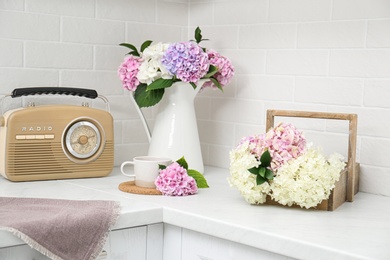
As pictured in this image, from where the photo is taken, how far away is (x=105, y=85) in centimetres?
211

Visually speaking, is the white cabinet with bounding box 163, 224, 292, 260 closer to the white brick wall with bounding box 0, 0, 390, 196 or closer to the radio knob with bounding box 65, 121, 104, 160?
the radio knob with bounding box 65, 121, 104, 160

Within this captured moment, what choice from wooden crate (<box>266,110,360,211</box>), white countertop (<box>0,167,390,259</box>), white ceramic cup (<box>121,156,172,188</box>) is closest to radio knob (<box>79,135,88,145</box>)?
white countertop (<box>0,167,390,259</box>)

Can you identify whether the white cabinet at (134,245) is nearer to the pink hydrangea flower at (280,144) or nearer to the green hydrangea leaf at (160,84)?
the pink hydrangea flower at (280,144)

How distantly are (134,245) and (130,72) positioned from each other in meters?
0.61

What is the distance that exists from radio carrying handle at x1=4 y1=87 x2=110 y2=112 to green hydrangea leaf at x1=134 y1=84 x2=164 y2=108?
136 millimetres

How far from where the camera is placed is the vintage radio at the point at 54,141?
1764 mm

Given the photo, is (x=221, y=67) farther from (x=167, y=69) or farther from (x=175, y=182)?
(x=175, y=182)

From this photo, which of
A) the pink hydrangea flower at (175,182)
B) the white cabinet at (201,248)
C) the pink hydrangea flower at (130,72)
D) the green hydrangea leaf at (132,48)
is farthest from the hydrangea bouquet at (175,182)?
the green hydrangea leaf at (132,48)

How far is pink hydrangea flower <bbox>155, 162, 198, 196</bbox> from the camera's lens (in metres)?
1.63

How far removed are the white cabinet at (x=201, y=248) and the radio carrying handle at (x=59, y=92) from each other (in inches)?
23.5

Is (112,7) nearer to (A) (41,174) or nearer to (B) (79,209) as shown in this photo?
(A) (41,174)

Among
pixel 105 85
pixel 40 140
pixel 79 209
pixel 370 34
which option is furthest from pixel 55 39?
pixel 370 34

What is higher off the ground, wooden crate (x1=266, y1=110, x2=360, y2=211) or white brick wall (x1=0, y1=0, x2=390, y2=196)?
white brick wall (x1=0, y1=0, x2=390, y2=196)

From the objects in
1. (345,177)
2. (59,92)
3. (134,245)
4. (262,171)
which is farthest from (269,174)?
(59,92)
